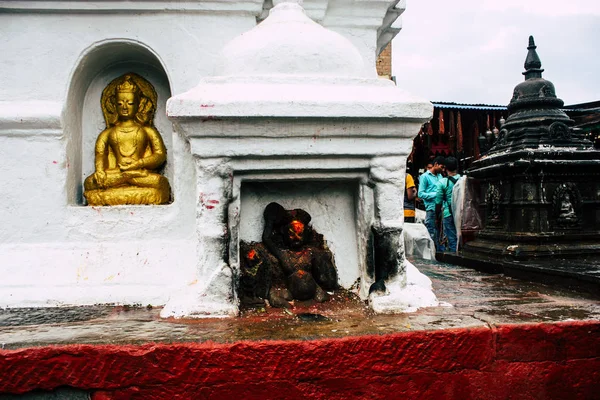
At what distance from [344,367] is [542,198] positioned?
4114mm

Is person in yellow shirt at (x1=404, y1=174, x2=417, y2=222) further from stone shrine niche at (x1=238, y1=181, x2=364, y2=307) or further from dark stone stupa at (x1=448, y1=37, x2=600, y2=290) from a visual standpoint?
stone shrine niche at (x1=238, y1=181, x2=364, y2=307)

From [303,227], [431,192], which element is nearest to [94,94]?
[303,227]

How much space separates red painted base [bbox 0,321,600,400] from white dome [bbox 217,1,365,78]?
1393mm

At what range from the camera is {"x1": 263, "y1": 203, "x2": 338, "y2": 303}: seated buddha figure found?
2.51 m

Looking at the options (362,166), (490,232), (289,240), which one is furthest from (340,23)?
(490,232)

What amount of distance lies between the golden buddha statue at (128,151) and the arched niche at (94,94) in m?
0.06

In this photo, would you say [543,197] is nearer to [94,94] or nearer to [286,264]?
[286,264]

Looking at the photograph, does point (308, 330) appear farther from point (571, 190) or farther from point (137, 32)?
point (571, 190)

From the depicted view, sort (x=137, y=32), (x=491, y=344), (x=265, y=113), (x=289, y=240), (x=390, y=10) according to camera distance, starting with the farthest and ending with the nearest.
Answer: (x=390, y=10) < (x=137, y=32) < (x=289, y=240) < (x=265, y=113) < (x=491, y=344)

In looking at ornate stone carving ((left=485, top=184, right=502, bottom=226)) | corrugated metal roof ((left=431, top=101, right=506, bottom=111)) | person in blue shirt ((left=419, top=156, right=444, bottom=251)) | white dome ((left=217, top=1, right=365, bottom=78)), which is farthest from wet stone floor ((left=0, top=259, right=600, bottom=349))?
corrugated metal roof ((left=431, top=101, right=506, bottom=111))

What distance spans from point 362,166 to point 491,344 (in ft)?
3.41

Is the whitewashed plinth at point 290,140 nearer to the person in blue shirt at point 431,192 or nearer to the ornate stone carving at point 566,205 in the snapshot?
the ornate stone carving at point 566,205

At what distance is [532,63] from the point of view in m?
6.16

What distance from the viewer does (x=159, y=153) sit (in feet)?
10.1
